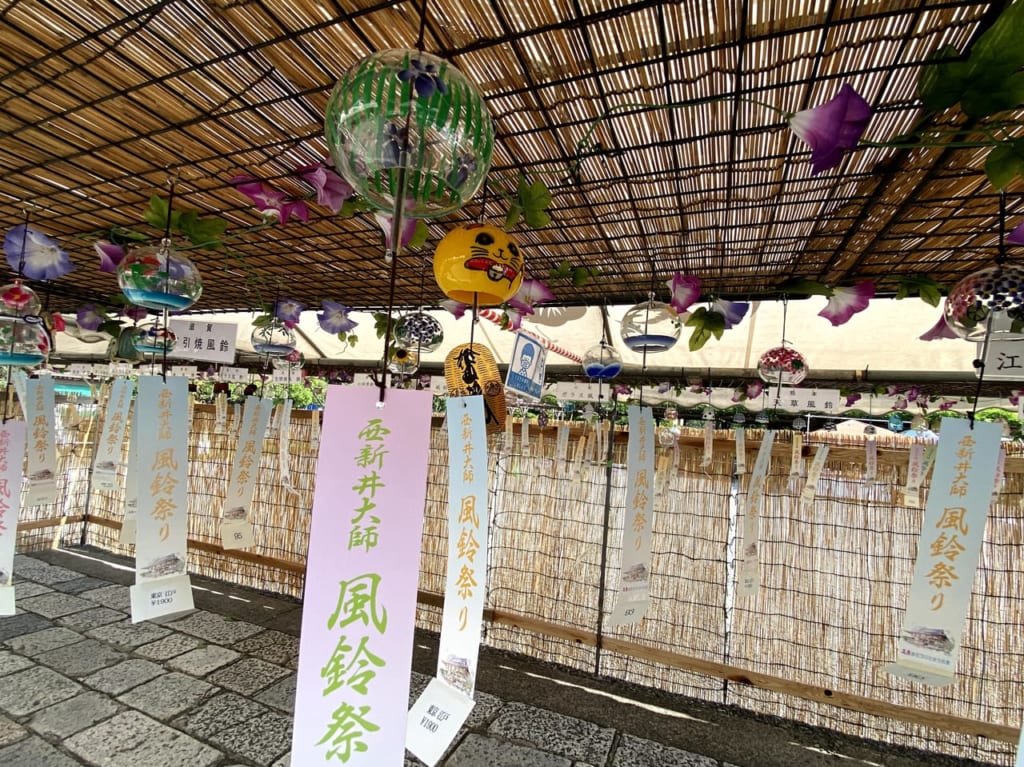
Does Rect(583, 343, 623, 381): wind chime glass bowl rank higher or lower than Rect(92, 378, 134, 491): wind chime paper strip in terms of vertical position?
higher

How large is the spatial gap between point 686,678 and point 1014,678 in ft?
4.61

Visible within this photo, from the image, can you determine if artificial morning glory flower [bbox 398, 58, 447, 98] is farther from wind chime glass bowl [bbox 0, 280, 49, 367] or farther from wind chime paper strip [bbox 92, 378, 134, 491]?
wind chime glass bowl [bbox 0, 280, 49, 367]

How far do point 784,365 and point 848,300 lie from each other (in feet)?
4.73

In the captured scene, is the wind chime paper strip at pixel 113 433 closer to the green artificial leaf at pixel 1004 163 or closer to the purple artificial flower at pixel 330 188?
the purple artificial flower at pixel 330 188

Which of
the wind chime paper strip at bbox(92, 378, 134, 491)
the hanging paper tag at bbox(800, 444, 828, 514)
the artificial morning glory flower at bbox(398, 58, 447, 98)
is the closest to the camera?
the artificial morning glory flower at bbox(398, 58, 447, 98)

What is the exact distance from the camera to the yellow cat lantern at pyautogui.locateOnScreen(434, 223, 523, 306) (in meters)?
1.23

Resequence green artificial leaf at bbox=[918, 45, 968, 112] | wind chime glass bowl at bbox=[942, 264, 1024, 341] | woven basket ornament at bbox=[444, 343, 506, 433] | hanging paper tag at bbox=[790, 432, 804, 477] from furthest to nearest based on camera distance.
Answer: hanging paper tag at bbox=[790, 432, 804, 477] → woven basket ornament at bbox=[444, 343, 506, 433] → wind chime glass bowl at bbox=[942, 264, 1024, 341] → green artificial leaf at bbox=[918, 45, 968, 112]

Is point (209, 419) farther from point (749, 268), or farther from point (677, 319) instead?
point (749, 268)

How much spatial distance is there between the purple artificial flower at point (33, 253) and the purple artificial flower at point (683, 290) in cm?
284

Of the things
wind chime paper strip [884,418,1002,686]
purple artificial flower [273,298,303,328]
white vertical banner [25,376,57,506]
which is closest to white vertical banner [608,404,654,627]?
wind chime paper strip [884,418,1002,686]

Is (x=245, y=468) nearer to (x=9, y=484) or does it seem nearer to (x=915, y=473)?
(x=9, y=484)

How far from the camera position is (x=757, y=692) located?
258cm

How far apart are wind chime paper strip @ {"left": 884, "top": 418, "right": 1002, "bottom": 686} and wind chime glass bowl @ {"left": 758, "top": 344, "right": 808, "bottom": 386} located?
2.33 meters

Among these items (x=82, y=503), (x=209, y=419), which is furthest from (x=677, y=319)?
(x=82, y=503)
